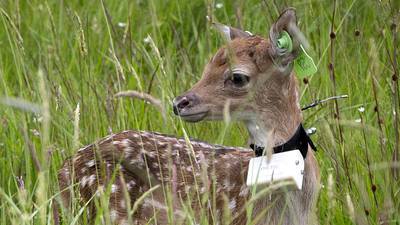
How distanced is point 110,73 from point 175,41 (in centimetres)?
50

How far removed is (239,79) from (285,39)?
10.0 inches

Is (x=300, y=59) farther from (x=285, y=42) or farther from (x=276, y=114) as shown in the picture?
(x=276, y=114)

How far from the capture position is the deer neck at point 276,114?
178 inches

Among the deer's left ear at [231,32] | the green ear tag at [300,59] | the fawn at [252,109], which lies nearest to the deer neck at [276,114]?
the fawn at [252,109]

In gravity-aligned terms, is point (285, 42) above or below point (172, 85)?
above

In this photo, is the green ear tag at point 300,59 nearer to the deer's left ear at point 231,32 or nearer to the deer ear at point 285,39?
the deer ear at point 285,39

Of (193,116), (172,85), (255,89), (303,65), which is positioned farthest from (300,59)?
(172,85)

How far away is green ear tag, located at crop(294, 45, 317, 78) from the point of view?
446 centimetres

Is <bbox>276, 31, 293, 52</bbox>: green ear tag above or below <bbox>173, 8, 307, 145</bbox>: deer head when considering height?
above

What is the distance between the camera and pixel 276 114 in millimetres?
4559

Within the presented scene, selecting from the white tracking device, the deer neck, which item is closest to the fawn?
the deer neck

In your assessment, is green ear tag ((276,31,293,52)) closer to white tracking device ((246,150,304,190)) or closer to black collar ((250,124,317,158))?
black collar ((250,124,317,158))

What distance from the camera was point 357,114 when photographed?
5.77 m

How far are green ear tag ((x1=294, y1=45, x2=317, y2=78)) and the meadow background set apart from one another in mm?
178
